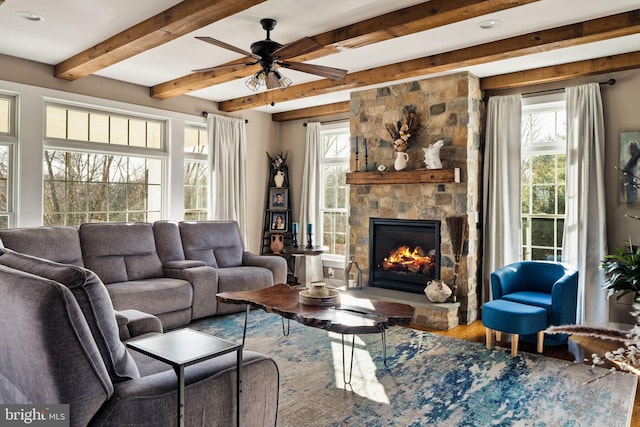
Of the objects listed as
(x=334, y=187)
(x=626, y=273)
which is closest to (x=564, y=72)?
(x=626, y=273)

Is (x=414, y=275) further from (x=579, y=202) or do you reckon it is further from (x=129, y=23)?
(x=129, y=23)

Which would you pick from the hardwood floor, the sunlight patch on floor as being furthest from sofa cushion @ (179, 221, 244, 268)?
the hardwood floor

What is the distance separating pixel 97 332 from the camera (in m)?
1.63

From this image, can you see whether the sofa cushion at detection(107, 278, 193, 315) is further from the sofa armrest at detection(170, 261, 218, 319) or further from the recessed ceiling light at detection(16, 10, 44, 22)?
the recessed ceiling light at detection(16, 10, 44, 22)

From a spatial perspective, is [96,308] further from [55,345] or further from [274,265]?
[274,265]

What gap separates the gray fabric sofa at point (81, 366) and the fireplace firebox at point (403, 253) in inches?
136

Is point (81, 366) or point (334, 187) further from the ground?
point (334, 187)

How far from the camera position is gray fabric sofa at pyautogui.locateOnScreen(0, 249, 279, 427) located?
1.50m

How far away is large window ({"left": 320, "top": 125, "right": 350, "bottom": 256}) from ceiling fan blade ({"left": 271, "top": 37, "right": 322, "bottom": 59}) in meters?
3.04

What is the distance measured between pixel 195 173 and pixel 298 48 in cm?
339

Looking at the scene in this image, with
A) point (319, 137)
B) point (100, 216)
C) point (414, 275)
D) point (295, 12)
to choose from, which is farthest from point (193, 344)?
point (319, 137)

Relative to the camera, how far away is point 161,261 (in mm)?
4957

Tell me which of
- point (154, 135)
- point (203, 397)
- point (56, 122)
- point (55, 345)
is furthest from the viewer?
point (154, 135)

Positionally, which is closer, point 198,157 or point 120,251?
point 120,251
